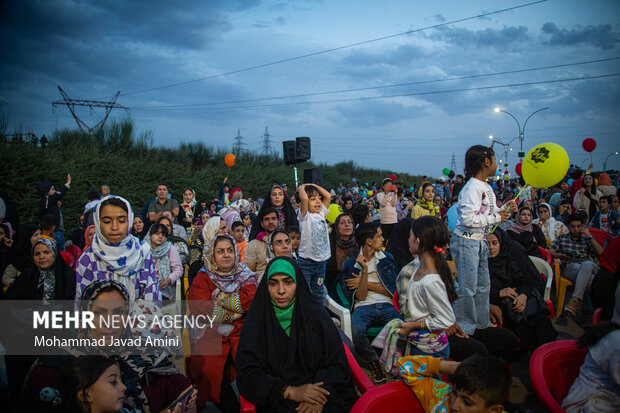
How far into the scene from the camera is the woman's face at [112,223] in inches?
97.7

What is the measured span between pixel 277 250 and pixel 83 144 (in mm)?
13680

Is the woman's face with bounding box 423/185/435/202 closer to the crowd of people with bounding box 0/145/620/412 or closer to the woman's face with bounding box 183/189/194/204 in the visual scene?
the crowd of people with bounding box 0/145/620/412

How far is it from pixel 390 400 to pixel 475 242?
73.4 inches

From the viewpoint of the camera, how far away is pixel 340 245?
174 inches

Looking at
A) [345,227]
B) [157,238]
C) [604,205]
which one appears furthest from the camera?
[604,205]

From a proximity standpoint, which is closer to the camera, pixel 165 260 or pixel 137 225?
pixel 165 260

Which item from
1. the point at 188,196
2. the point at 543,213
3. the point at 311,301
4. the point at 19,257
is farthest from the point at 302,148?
the point at 311,301

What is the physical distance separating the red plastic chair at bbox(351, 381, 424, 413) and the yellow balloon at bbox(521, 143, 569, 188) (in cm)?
280

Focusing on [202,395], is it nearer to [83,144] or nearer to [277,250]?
[277,250]

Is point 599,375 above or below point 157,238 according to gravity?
below

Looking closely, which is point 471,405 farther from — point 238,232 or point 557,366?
point 238,232

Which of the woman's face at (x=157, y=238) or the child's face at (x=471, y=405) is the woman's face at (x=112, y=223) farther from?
the child's face at (x=471, y=405)

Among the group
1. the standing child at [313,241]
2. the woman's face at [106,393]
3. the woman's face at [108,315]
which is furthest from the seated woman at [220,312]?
the standing child at [313,241]

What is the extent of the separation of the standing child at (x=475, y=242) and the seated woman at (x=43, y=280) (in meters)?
3.67
